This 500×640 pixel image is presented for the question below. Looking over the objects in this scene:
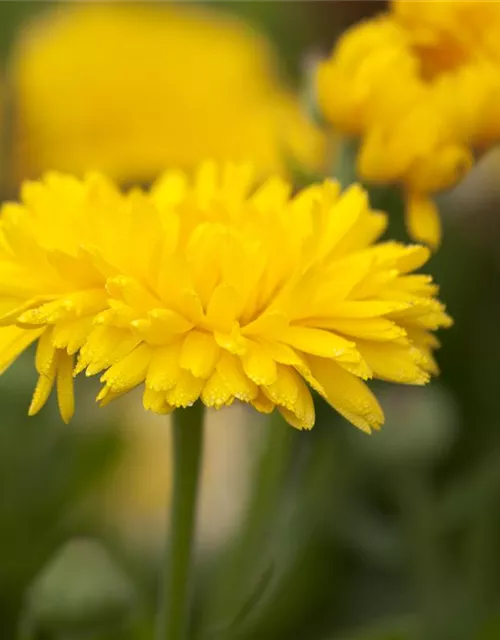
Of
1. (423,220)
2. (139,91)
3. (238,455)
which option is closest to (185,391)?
(423,220)

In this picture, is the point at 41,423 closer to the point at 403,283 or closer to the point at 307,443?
the point at 307,443

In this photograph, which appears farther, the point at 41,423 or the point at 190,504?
the point at 41,423

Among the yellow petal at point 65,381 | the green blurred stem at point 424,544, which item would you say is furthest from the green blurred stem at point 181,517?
the green blurred stem at point 424,544

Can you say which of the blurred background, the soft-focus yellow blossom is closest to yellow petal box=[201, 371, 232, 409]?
the blurred background

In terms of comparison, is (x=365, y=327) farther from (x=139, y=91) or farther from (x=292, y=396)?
(x=139, y=91)

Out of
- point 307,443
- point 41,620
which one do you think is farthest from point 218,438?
point 41,620

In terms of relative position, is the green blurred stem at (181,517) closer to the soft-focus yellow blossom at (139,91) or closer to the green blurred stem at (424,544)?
the green blurred stem at (424,544)
